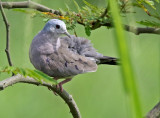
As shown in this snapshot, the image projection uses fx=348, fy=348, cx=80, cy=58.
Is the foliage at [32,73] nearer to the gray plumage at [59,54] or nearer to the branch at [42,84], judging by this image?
the branch at [42,84]

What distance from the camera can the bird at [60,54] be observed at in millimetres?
1057

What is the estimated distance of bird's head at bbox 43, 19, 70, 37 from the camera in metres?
1.03

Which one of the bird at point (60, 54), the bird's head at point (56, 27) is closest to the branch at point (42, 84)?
the bird at point (60, 54)

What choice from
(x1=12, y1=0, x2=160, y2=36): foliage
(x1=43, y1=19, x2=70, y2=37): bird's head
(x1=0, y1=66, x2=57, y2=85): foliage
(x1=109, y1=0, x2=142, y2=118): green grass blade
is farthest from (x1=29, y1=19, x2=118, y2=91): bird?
(x1=109, y1=0, x2=142, y2=118): green grass blade

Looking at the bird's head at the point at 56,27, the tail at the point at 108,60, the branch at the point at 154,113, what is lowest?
the tail at the point at 108,60

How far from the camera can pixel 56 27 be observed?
1.07 meters

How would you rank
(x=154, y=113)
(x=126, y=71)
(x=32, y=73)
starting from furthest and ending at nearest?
(x=154, y=113) → (x=32, y=73) → (x=126, y=71)

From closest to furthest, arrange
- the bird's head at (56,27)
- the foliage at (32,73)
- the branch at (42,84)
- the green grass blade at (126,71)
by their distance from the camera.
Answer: the green grass blade at (126,71), the foliage at (32,73), the branch at (42,84), the bird's head at (56,27)

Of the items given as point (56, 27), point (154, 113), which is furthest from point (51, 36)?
point (154, 113)

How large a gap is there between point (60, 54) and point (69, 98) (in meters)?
0.14

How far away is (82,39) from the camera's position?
1.11 meters

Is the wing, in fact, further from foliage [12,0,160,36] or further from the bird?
foliage [12,0,160,36]

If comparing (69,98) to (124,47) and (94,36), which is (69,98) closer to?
(124,47)

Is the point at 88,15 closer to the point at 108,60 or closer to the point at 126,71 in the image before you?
the point at 108,60
